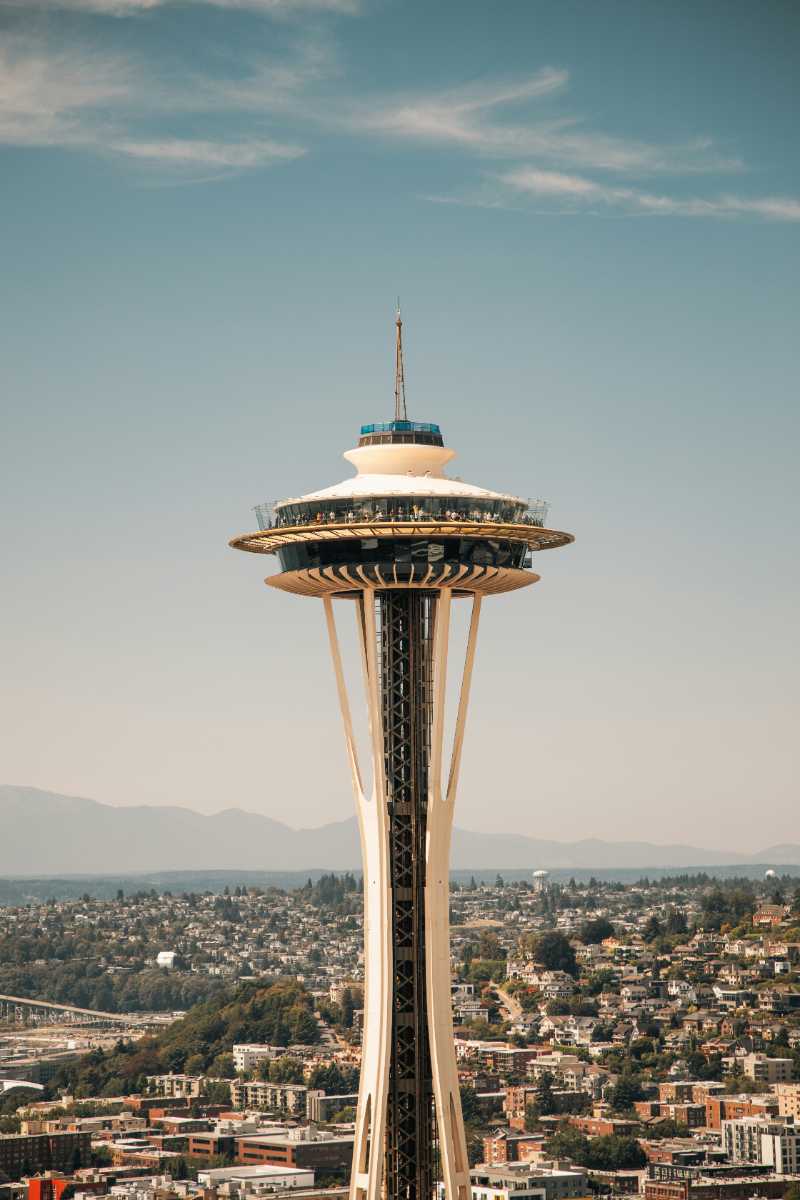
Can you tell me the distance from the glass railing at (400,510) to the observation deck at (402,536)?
3 cm

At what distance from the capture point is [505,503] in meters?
66.9

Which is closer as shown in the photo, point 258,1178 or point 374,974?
point 374,974

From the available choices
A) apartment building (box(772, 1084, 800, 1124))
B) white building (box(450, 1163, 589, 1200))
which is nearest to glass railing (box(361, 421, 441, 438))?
white building (box(450, 1163, 589, 1200))

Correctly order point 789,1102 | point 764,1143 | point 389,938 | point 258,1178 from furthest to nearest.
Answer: point 789,1102 → point 764,1143 → point 258,1178 → point 389,938

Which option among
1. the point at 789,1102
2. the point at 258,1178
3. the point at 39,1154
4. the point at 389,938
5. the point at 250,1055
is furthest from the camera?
the point at 250,1055

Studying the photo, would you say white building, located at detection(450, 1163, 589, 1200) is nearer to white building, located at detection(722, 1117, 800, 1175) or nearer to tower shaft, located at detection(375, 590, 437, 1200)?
white building, located at detection(722, 1117, 800, 1175)

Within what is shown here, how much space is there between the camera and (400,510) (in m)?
66.0

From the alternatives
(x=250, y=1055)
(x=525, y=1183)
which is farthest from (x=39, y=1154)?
(x=250, y=1055)

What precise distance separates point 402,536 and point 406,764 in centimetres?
577

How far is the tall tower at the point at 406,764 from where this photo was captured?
214ft

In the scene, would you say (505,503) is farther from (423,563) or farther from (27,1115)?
(27,1115)

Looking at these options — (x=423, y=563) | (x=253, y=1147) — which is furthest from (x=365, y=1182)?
(x=253, y=1147)

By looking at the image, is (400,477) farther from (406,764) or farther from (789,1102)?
(789,1102)

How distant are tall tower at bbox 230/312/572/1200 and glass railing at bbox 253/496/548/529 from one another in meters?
0.04
